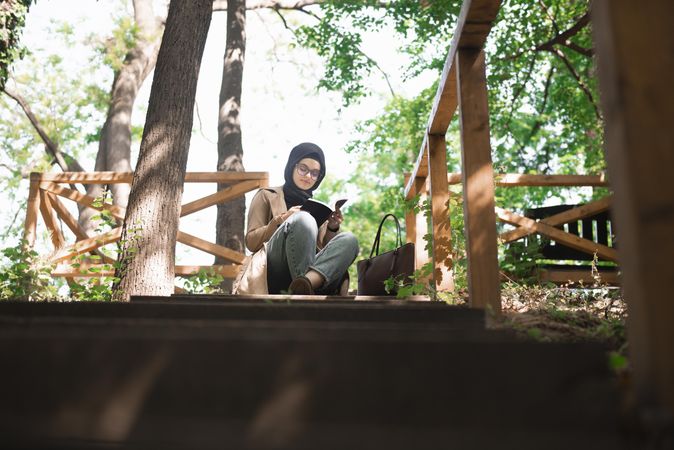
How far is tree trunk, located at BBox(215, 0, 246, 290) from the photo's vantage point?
8555 millimetres

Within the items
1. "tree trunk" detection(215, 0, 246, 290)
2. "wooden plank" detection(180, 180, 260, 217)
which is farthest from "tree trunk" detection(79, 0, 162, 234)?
"wooden plank" detection(180, 180, 260, 217)

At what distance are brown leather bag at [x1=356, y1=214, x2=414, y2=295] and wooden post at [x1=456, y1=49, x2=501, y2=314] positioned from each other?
1.53 metres

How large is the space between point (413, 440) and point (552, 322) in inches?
69.6

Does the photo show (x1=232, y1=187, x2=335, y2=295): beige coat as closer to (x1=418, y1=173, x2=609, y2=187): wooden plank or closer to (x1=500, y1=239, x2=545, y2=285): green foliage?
(x1=500, y1=239, x2=545, y2=285): green foliage

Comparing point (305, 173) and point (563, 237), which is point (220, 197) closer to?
point (305, 173)

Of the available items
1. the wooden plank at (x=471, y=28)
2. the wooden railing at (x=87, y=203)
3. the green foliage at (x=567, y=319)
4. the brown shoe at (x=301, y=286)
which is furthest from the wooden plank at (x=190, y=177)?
the wooden plank at (x=471, y=28)

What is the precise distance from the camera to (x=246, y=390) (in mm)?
1138

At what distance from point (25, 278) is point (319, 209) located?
2315 mm

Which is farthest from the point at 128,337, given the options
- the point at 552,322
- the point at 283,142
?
the point at 283,142

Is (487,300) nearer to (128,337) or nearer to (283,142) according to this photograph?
(128,337)

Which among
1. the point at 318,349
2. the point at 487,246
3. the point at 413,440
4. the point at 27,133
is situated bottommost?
the point at 413,440

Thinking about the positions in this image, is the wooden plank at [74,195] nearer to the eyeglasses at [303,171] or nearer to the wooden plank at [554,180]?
the eyeglasses at [303,171]

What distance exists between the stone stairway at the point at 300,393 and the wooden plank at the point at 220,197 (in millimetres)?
5162

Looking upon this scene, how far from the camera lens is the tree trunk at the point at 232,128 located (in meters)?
8.55
